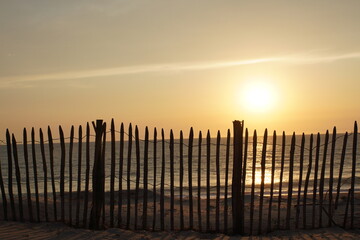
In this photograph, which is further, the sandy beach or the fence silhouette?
the fence silhouette

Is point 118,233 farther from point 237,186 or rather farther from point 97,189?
point 237,186

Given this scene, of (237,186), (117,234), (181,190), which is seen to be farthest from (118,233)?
(237,186)

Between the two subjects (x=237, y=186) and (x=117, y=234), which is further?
(x=237, y=186)

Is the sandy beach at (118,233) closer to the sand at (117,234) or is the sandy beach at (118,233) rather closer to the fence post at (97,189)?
the sand at (117,234)

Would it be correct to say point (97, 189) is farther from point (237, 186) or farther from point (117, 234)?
point (237, 186)

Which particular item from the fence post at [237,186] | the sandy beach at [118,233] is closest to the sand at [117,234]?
the sandy beach at [118,233]

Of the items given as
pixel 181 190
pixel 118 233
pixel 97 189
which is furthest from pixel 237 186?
pixel 97 189

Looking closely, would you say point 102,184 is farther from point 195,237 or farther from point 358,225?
point 358,225

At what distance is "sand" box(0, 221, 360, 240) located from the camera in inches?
287

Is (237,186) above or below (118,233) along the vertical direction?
above

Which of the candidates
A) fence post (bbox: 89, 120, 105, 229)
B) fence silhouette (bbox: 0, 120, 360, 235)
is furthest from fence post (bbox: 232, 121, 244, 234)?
fence post (bbox: 89, 120, 105, 229)

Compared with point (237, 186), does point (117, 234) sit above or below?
below

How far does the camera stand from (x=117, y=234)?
744 cm

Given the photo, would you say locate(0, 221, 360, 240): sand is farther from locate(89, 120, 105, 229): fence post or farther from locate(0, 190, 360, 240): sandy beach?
locate(89, 120, 105, 229): fence post
